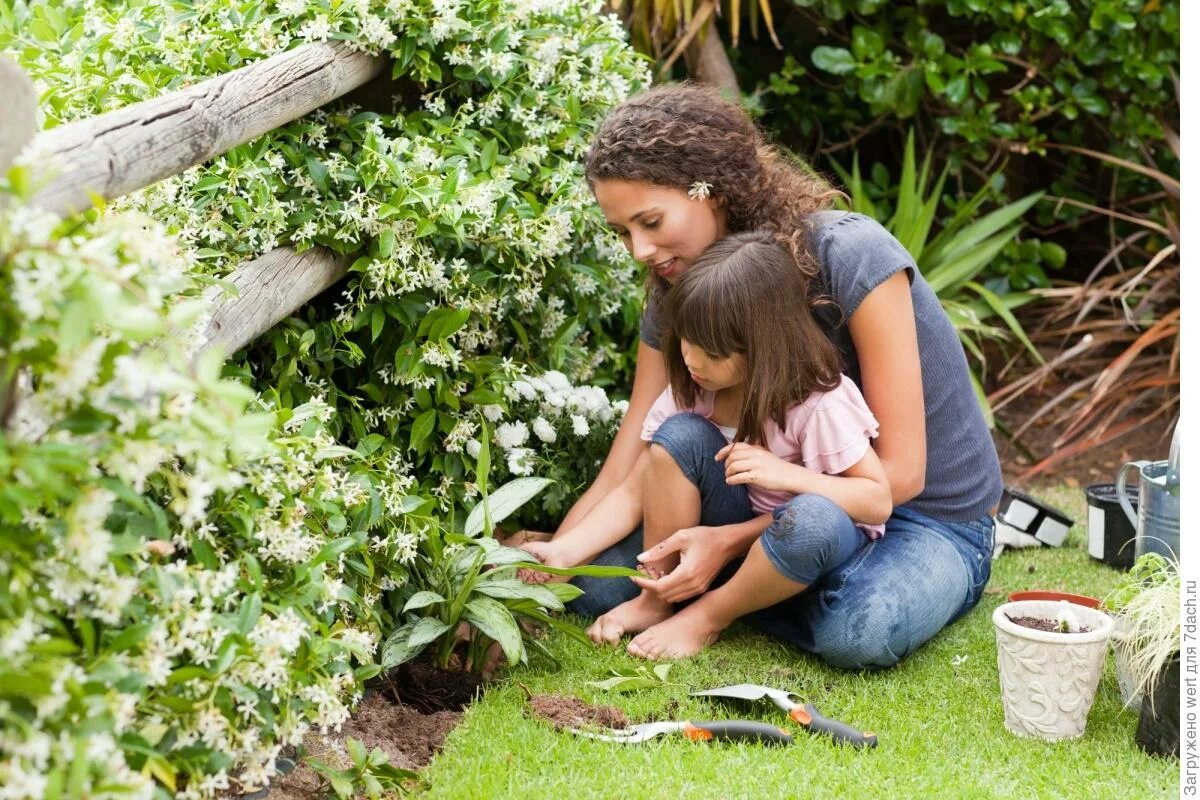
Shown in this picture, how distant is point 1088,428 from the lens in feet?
13.2

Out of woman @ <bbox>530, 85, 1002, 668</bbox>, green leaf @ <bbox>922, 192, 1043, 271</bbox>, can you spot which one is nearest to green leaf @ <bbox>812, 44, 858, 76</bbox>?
green leaf @ <bbox>922, 192, 1043, 271</bbox>

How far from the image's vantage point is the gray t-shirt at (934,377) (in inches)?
91.6

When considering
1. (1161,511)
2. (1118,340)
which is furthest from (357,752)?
(1118,340)

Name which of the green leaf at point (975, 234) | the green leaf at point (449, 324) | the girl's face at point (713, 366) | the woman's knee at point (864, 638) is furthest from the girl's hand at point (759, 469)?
the green leaf at point (975, 234)

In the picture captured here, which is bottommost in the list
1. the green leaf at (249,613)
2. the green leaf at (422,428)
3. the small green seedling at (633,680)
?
the small green seedling at (633,680)

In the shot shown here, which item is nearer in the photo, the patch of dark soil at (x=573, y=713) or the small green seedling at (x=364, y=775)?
the small green seedling at (x=364, y=775)

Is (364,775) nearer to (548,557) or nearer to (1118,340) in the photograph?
(548,557)

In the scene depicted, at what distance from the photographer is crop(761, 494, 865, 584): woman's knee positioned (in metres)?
2.18

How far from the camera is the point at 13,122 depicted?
4.24ft

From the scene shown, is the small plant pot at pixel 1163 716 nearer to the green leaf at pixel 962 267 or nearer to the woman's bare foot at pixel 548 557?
the woman's bare foot at pixel 548 557

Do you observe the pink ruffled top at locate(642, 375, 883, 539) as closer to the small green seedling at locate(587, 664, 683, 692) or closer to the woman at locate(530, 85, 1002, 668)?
the woman at locate(530, 85, 1002, 668)

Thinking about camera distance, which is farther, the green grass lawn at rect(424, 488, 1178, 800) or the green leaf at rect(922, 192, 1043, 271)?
the green leaf at rect(922, 192, 1043, 271)

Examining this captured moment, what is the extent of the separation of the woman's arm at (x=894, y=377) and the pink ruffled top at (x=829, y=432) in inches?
1.3

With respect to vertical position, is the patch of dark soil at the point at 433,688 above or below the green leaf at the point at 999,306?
above
